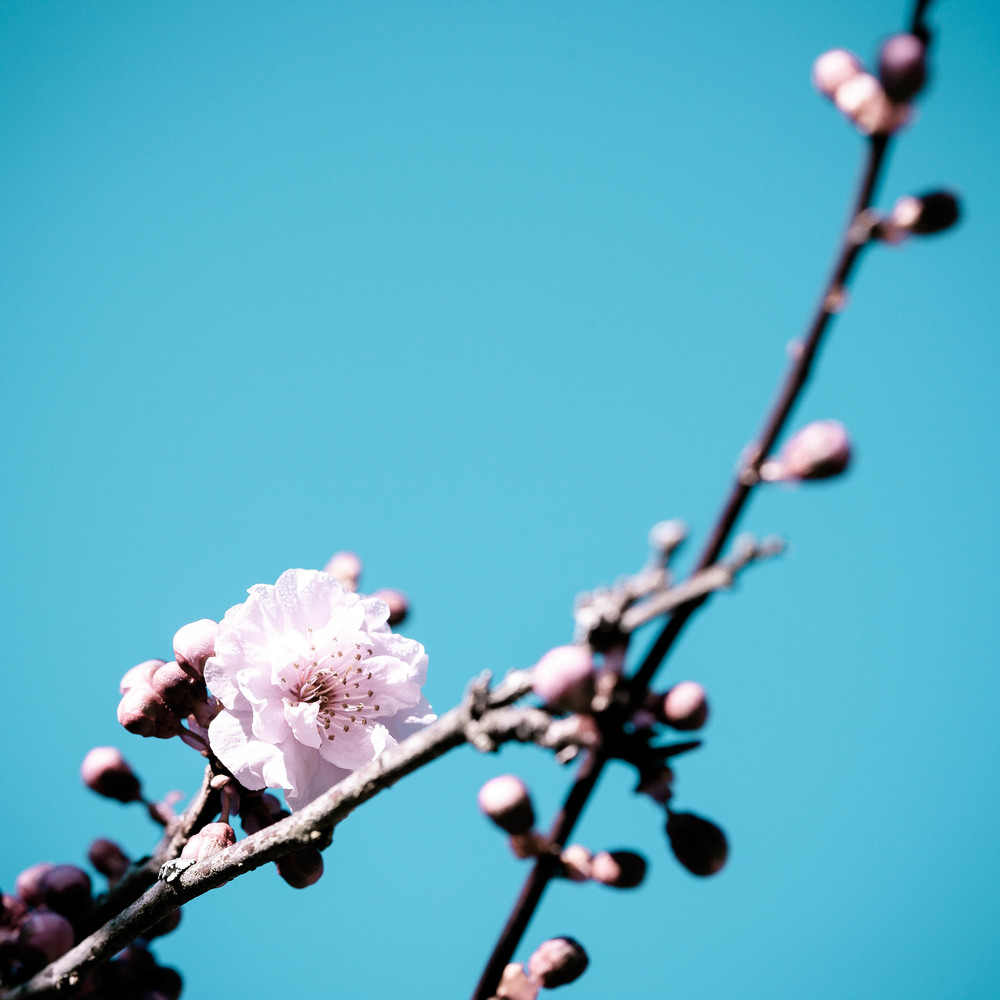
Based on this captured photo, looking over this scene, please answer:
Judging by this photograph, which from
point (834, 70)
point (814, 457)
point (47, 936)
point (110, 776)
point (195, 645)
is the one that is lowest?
point (47, 936)

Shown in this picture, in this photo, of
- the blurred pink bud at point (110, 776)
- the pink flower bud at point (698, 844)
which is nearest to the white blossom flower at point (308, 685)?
the blurred pink bud at point (110, 776)

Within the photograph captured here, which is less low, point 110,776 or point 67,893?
point 110,776

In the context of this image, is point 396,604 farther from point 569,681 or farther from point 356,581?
point 569,681

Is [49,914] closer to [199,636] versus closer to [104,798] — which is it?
[104,798]

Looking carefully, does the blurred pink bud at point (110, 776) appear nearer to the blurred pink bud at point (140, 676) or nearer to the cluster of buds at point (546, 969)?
the blurred pink bud at point (140, 676)

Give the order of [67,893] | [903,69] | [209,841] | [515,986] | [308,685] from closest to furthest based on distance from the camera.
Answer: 1. [903,69]
2. [515,986]
3. [209,841]
4. [67,893]
5. [308,685]

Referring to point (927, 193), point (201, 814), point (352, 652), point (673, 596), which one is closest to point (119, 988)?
point (201, 814)

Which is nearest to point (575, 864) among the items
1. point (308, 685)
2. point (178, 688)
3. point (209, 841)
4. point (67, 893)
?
point (209, 841)
